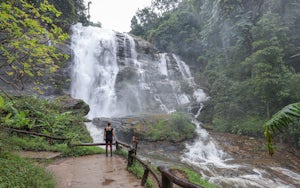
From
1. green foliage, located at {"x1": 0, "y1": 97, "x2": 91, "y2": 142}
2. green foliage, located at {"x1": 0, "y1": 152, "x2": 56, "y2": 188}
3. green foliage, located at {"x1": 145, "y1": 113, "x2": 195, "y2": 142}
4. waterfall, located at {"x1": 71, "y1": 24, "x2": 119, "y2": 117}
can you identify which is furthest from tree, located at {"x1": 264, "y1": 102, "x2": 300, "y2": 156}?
waterfall, located at {"x1": 71, "y1": 24, "x2": 119, "y2": 117}

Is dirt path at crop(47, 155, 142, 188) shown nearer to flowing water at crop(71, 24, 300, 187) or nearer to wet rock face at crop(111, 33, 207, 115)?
flowing water at crop(71, 24, 300, 187)

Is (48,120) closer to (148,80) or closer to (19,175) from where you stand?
(19,175)

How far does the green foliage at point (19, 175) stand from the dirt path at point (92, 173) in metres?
0.61

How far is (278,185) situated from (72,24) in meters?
28.4

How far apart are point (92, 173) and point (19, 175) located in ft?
8.44

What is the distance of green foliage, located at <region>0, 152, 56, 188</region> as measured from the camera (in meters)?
4.45

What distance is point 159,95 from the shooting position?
2636 centimetres

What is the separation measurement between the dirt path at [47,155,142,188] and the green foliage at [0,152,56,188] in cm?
61

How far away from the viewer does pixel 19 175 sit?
478cm

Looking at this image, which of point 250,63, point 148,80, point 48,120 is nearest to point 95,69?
point 148,80

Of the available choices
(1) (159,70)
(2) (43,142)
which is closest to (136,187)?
(2) (43,142)

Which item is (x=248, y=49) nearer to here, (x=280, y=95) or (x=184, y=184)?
(x=280, y=95)

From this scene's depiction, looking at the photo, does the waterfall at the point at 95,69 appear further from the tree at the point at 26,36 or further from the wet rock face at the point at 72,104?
the tree at the point at 26,36

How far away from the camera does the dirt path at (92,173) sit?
240 inches
